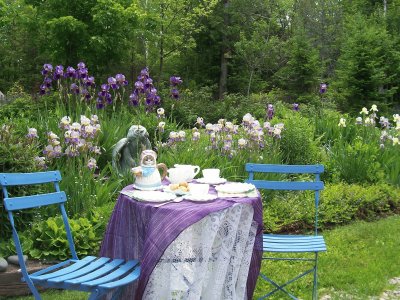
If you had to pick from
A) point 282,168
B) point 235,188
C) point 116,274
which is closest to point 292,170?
point 282,168

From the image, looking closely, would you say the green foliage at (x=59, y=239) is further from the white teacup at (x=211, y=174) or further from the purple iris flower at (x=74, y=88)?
the purple iris flower at (x=74, y=88)

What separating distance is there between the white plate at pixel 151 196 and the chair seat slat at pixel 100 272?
16.1 inches

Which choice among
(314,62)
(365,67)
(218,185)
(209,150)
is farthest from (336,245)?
(314,62)

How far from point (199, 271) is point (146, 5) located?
1470 centimetres

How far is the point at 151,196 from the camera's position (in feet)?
9.93

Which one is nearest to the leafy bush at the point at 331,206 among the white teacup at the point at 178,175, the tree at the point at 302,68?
the white teacup at the point at 178,175

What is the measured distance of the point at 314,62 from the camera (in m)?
17.3

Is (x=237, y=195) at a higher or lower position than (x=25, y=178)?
lower

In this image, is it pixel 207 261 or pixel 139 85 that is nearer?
pixel 207 261

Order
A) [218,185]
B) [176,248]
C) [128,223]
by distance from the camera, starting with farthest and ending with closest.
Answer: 1. [218,185]
2. [128,223]
3. [176,248]

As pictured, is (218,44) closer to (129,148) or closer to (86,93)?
(86,93)

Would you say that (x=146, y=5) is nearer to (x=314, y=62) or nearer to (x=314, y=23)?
Answer: (x=314, y=62)

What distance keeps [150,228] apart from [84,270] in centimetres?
51

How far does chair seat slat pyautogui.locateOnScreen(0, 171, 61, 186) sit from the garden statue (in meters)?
2.17
